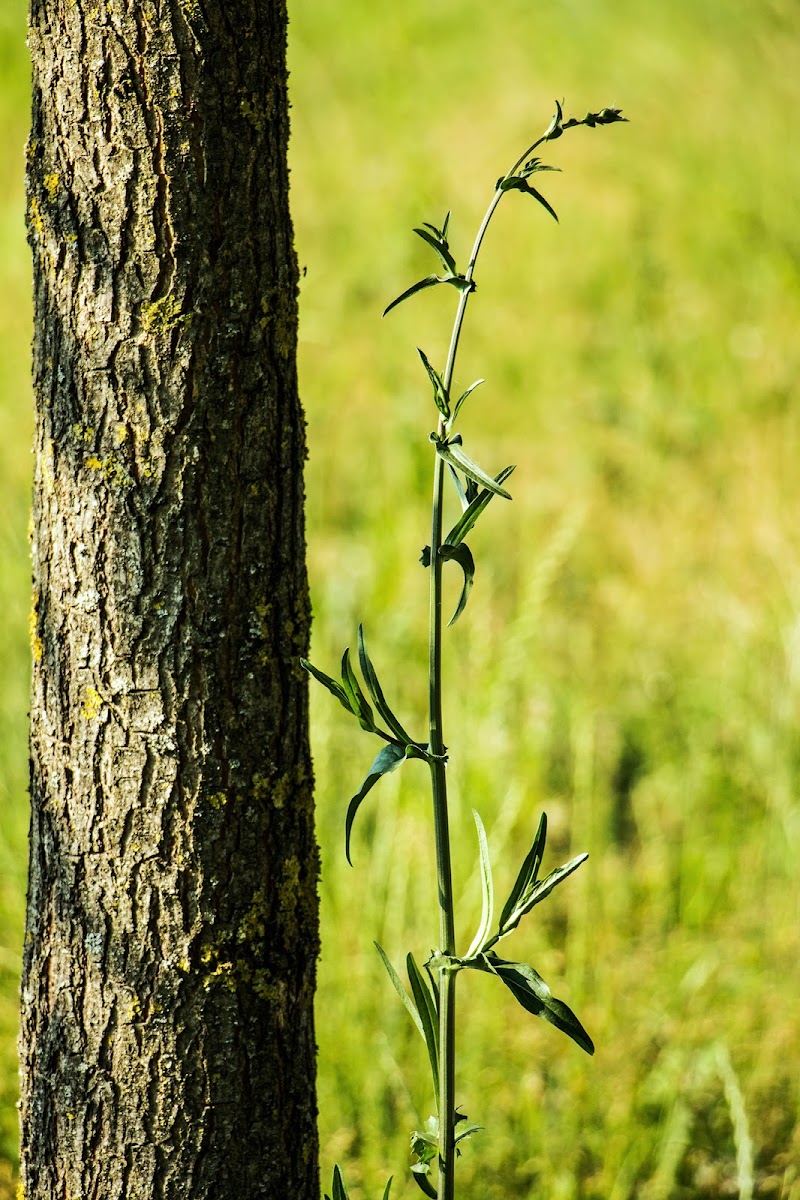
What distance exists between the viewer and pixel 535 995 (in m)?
0.99

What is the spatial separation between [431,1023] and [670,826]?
2.17 meters

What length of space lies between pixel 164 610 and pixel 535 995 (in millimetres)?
506

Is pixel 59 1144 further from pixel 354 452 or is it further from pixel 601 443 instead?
pixel 601 443

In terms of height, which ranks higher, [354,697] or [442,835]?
[354,697]

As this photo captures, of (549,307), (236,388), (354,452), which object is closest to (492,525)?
(354,452)

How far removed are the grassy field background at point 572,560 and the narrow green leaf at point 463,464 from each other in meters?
1.04

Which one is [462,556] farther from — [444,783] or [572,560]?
[572,560]

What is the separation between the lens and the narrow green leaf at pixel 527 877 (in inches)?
40.6

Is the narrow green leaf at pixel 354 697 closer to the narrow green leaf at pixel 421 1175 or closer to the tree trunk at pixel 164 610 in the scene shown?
the tree trunk at pixel 164 610

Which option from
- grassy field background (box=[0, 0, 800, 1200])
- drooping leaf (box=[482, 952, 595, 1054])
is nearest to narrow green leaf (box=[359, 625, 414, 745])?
drooping leaf (box=[482, 952, 595, 1054])

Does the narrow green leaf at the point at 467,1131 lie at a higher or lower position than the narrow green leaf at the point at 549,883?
lower

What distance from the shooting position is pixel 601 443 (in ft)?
14.7

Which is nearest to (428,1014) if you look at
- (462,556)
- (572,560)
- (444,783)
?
(444,783)

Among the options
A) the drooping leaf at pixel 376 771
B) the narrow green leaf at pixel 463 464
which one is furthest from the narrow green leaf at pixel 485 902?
the narrow green leaf at pixel 463 464
